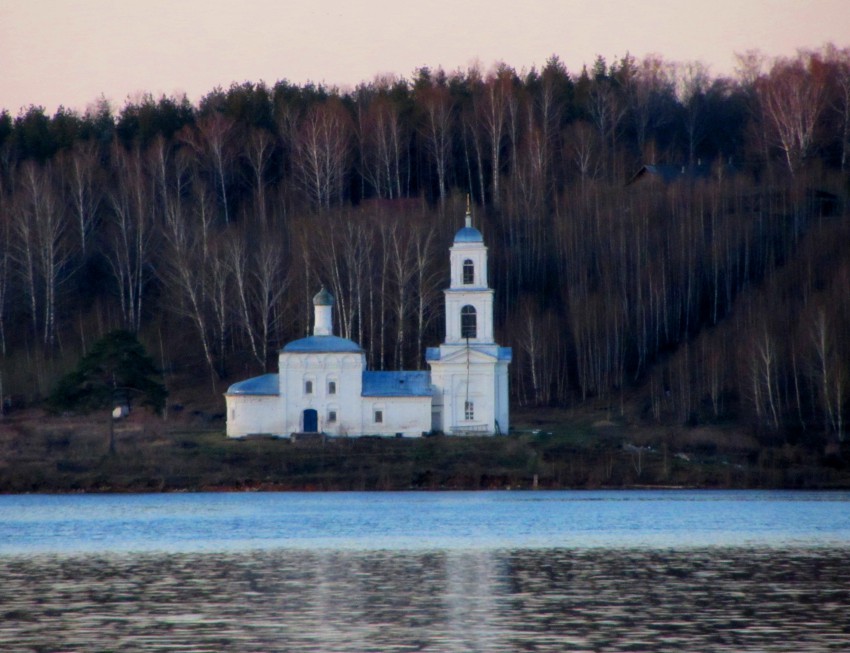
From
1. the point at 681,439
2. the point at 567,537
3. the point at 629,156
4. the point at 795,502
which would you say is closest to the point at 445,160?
the point at 629,156

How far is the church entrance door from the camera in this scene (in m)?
66.1

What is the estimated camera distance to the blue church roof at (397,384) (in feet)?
215

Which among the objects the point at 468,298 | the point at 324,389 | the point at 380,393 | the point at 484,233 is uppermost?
the point at 484,233

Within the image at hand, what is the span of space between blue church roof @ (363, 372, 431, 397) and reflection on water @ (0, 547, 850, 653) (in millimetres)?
29080

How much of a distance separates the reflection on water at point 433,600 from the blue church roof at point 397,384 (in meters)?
29.1

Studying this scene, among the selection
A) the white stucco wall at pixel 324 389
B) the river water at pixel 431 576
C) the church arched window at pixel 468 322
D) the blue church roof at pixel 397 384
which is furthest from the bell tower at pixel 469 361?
the river water at pixel 431 576

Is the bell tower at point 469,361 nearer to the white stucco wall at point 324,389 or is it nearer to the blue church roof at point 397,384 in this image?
the blue church roof at point 397,384

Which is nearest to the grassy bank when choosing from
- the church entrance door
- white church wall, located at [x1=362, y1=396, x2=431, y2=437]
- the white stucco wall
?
white church wall, located at [x1=362, y1=396, x2=431, y2=437]

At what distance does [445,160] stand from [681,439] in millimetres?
38300

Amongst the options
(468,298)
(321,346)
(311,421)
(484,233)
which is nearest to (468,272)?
(468,298)

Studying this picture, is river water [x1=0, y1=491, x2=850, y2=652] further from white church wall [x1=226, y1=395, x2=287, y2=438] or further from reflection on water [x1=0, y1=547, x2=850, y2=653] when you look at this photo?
white church wall [x1=226, y1=395, x2=287, y2=438]

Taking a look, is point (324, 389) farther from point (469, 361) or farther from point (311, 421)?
point (469, 361)

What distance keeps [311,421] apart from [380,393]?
9.93ft

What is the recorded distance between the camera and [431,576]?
31453 millimetres
